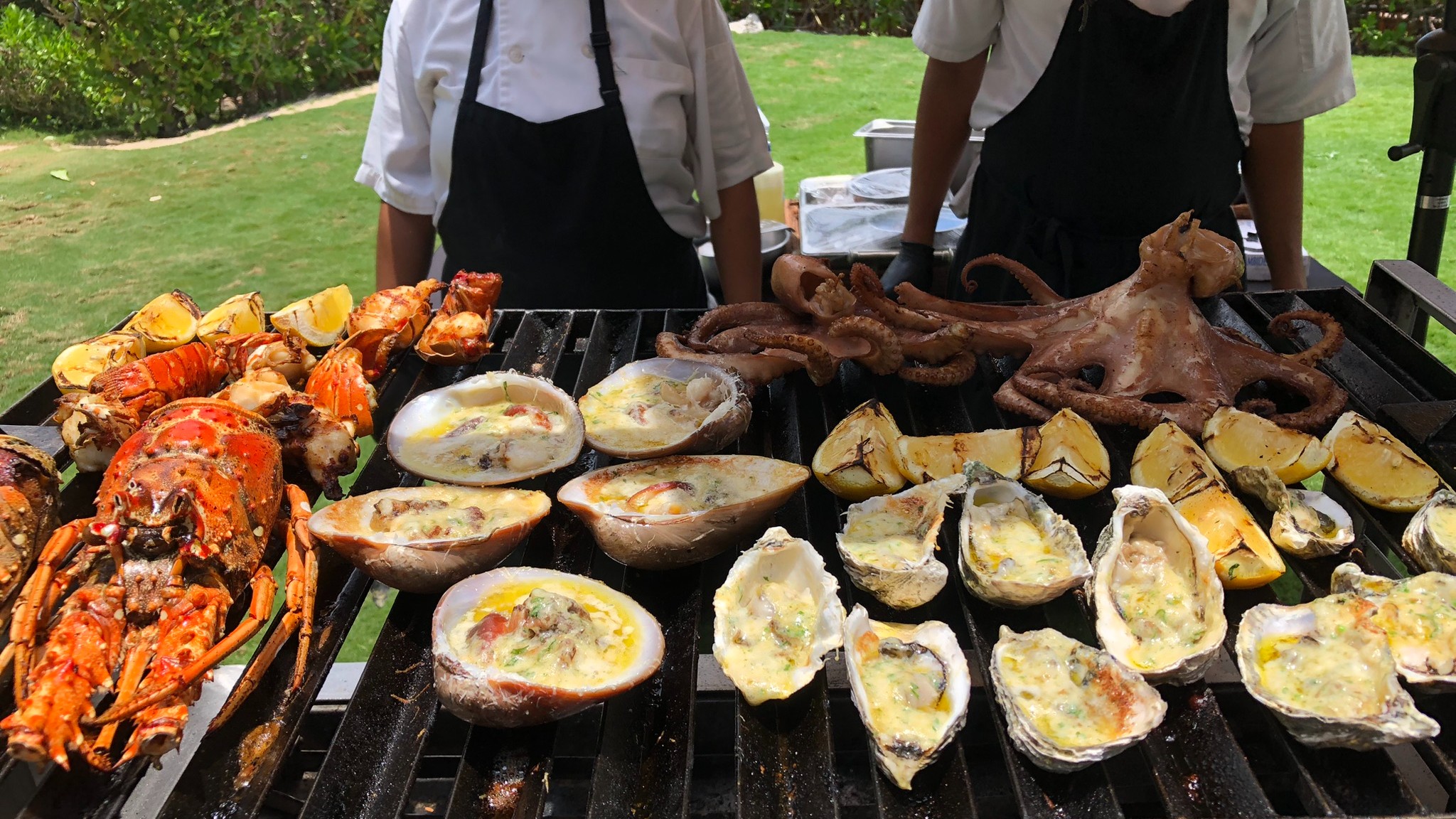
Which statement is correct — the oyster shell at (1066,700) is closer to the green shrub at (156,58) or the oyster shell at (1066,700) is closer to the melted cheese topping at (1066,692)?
the melted cheese topping at (1066,692)

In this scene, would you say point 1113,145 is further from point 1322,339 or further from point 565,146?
point 565,146

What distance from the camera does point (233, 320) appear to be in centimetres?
256

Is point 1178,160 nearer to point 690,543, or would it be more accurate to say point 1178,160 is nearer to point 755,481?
point 755,481

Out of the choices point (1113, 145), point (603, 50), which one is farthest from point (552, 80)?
point (1113, 145)

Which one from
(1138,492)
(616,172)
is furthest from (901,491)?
(616,172)

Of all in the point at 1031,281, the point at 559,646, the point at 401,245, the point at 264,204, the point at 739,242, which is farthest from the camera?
the point at 264,204

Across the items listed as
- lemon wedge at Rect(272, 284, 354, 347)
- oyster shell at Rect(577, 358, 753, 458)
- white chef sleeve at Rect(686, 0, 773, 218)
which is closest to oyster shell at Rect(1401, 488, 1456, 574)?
oyster shell at Rect(577, 358, 753, 458)

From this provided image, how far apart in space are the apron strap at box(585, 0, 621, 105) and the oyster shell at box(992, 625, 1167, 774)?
2.11m

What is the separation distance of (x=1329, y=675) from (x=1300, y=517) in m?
0.41

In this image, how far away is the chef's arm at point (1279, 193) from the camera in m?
2.96

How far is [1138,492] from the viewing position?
1.74 m

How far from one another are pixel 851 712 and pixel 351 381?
1472mm

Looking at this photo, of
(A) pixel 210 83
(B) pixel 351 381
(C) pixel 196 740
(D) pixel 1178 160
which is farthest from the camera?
(A) pixel 210 83

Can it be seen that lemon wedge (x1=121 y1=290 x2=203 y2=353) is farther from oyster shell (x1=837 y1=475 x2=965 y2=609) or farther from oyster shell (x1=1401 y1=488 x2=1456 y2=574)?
oyster shell (x1=1401 y1=488 x2=1456 y2=574)
